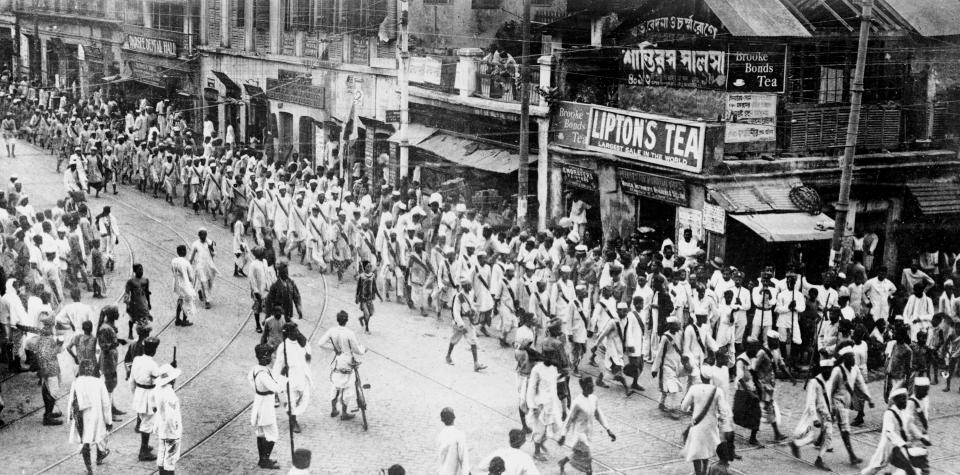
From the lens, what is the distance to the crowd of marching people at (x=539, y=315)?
1117 centimetres

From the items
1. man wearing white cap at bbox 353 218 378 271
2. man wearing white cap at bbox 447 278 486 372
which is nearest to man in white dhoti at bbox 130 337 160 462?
man wearing white cap at bbox 447 278 486 372

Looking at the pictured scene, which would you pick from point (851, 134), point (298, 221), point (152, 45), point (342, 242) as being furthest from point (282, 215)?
point (152, 45)

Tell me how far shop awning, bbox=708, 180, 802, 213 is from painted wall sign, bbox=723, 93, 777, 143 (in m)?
0.96

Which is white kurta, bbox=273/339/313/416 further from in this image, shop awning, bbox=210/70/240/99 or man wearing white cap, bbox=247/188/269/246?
shop awning, bbox=210/70/240/99

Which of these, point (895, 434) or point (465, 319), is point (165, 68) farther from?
point (895, 434)

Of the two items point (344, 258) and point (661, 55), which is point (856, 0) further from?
point (344, 258)

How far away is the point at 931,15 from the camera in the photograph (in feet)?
70.5

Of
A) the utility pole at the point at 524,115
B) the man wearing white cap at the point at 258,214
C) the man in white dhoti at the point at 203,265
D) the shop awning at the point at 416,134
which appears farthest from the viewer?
the shop awning at the point at 416,134

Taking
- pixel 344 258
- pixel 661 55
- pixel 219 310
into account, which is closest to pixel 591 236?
pixel 661 55

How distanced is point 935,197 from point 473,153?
1014cm

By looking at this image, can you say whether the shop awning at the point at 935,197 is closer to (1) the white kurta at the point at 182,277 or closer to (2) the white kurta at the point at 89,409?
(1) the white kurta at the point at 182,277

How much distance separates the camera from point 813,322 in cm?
1514

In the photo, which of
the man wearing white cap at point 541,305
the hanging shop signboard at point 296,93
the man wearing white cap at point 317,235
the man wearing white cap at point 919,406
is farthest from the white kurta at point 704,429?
the hanging shop signboard at point 296,93

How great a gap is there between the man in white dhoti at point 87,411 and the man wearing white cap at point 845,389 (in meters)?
7.68
